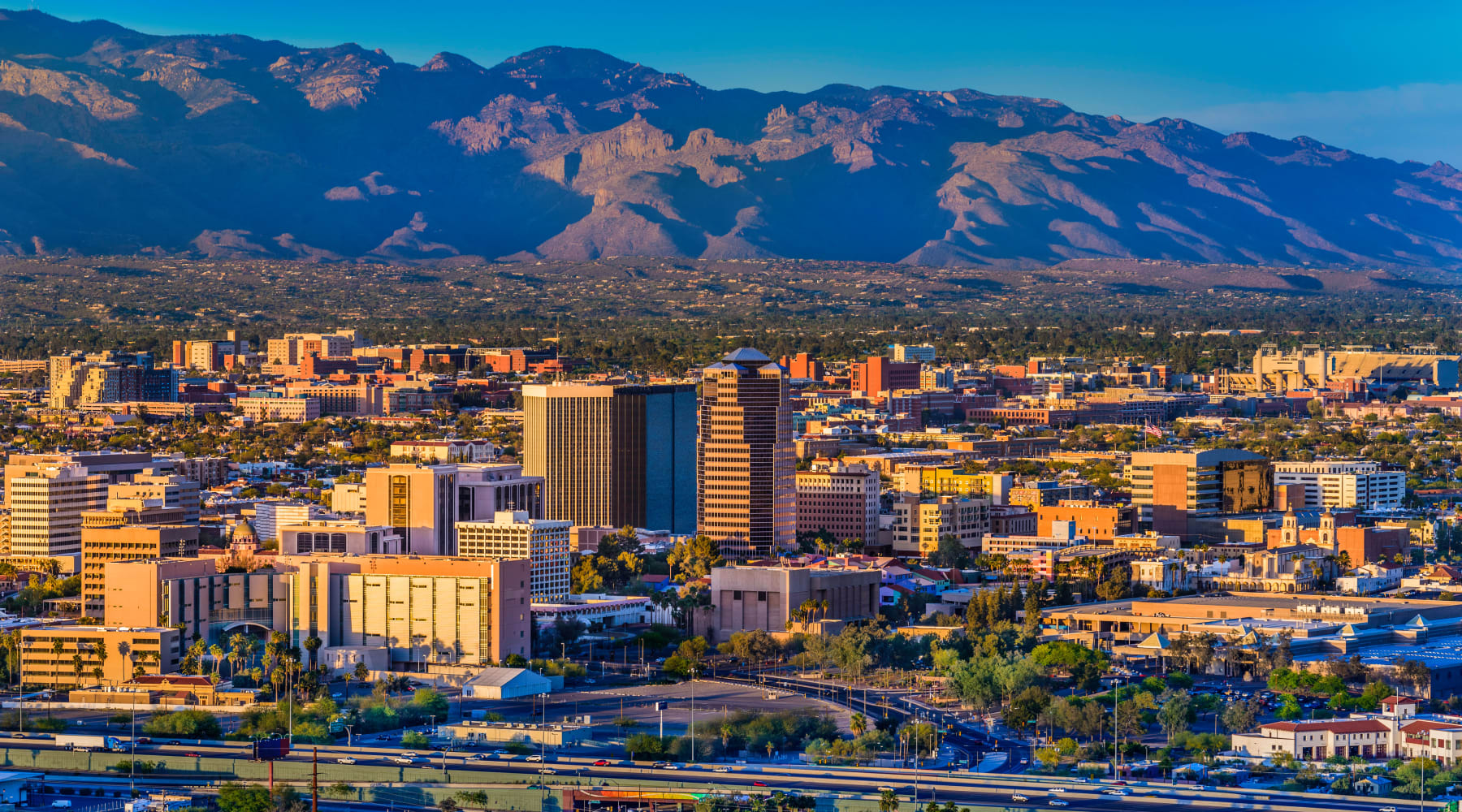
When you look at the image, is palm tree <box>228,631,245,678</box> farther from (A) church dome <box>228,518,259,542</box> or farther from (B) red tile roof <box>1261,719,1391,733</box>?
(B) red tile roof <box>1261,719,1391,733</box>

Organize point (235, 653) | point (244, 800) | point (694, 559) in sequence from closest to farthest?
point (244, 800), point (235, 653), point (694, 559)

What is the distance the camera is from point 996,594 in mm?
80188

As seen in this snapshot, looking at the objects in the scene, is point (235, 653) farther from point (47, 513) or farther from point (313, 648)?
→ point (47, 513)

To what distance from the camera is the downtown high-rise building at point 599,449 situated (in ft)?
338

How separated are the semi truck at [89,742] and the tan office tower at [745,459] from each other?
39.2 m

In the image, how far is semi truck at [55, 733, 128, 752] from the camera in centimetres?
5719

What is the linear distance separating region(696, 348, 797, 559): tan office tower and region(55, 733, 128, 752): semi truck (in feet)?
129

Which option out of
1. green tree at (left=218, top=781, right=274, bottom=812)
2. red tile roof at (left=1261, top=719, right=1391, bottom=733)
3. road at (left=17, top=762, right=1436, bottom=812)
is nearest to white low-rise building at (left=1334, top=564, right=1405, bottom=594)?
red tile roof at (left=1261, top=719, right=1391, bottom=733)

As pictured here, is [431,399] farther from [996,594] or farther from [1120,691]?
[1120,691]

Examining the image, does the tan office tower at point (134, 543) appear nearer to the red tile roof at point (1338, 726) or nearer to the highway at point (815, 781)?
the highway at point (815, 781)

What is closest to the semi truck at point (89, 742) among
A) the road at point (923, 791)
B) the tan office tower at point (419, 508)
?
the road at point (923, 791)

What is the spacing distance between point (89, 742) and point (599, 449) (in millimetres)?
46309

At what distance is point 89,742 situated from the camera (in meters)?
57.9

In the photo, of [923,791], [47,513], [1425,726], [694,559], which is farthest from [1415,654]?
[47,513]
